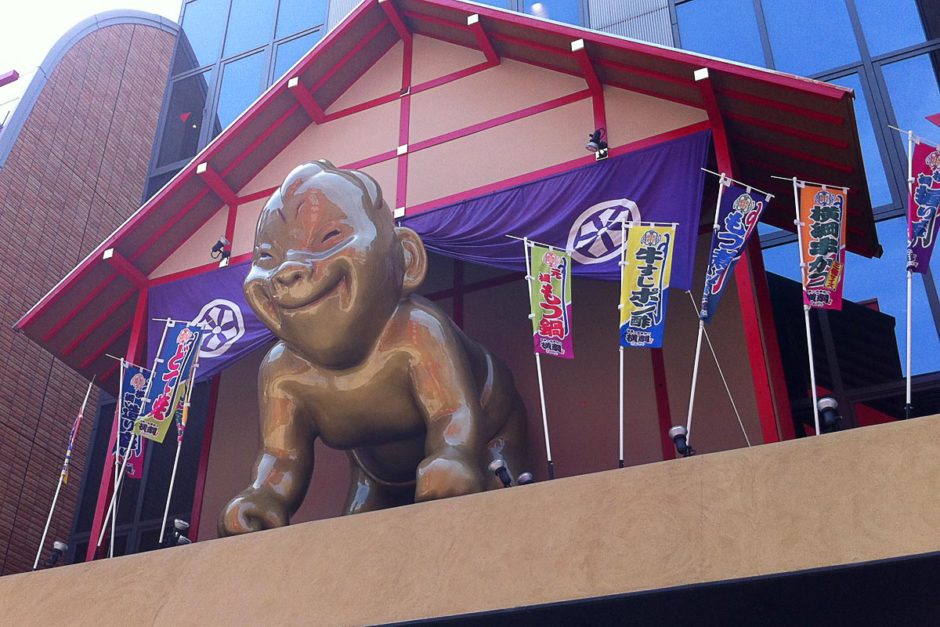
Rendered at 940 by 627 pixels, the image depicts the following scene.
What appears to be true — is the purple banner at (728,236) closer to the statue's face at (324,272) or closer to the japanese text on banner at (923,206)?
the japanese text on banner at (923,206)

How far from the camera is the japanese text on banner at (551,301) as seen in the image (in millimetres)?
7020

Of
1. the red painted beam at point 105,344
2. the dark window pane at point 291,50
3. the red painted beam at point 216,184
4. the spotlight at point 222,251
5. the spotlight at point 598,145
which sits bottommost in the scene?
the red painted beam at point 105,344

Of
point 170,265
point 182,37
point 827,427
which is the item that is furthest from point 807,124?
point 182,37

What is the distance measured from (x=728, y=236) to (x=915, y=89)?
15.7 feet

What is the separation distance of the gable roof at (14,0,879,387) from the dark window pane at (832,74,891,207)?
57.6 inches

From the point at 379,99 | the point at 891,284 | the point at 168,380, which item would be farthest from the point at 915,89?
the point at 168,380

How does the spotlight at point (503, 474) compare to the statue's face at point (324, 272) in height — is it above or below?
below

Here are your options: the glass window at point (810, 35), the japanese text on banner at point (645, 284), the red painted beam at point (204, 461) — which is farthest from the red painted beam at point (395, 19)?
the glass window at point (810, 35)

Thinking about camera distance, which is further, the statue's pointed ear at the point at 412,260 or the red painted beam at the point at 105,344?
the red painted beam at the point at 105,344

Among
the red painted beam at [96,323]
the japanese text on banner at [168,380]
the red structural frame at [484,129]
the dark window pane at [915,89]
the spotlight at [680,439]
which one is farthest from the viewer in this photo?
the dark window pane at [915,89]

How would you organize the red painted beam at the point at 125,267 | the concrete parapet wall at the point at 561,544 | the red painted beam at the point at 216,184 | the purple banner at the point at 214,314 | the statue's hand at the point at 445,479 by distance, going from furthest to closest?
the red painted beam at the point at 216,184
the red painted beam at the point at 125,267
the purple banner at the point at 214,314
the statue's hand at the point at 445,479
the concrete parapet wall at the point at 561,544

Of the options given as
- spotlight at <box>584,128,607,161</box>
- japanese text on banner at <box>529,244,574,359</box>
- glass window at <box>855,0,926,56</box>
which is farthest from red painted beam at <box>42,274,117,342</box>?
glass window at <box>855,0,926,56</box>

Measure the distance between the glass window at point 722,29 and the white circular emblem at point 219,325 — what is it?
6.31 m

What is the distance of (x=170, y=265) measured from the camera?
9.63m
